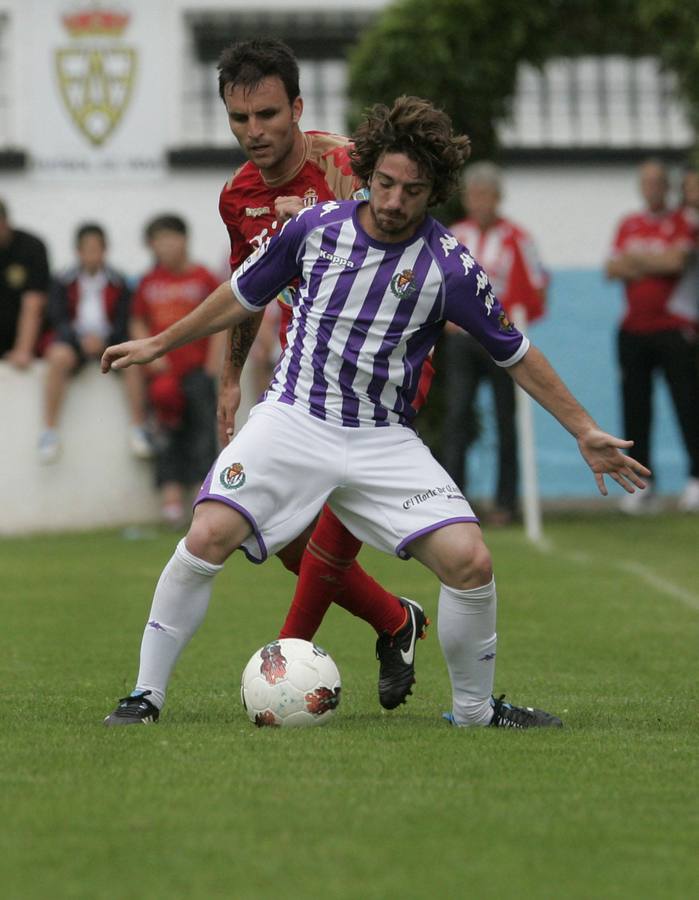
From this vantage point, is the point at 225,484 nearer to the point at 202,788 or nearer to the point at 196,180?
the point at 202,788

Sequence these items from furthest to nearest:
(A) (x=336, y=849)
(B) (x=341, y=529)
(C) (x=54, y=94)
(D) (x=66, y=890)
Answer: (C) (x=54, y=94), (B) (x=341, y=529), (A) (x=336, y=849), (D) (x=66, y=890)

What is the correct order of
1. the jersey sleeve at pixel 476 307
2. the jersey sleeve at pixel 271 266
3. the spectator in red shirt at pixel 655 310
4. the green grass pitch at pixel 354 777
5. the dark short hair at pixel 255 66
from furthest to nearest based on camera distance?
1. the spectator in red shirt at pixel 655 310
2. the dark short hair at pixel 255 66
3. the jersey sleeve at pixel 271 266
4. the jersey sleeve at pixel 476 307
5. the green grass pitch at pixel 354 777

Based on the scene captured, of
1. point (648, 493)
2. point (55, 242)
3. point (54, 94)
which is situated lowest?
point (648, 493)

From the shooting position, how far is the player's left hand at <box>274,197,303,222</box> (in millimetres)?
6391

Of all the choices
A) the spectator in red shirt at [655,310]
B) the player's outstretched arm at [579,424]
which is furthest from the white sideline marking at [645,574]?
the player's outstretched arm at [579,424]

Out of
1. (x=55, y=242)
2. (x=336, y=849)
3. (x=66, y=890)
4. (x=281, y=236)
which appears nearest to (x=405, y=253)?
(x=281, y=236)

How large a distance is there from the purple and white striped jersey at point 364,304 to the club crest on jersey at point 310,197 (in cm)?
58

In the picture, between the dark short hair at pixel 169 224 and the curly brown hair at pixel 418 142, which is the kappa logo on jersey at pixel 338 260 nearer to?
the curly brown hair at pixel 418 142

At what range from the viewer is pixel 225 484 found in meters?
5.88

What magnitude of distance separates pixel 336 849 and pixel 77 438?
11009 millimetres

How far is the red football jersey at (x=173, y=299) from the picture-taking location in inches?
565

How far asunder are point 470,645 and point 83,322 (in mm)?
9247

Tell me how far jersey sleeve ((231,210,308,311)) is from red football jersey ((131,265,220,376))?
27.0ft

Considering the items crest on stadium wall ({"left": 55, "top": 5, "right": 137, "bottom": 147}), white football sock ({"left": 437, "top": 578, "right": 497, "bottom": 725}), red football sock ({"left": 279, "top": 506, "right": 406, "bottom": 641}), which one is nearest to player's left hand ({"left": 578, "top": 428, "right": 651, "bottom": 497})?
white football sock ({"left": 437, "top": 578, "right": 497, "bottom": 725})
